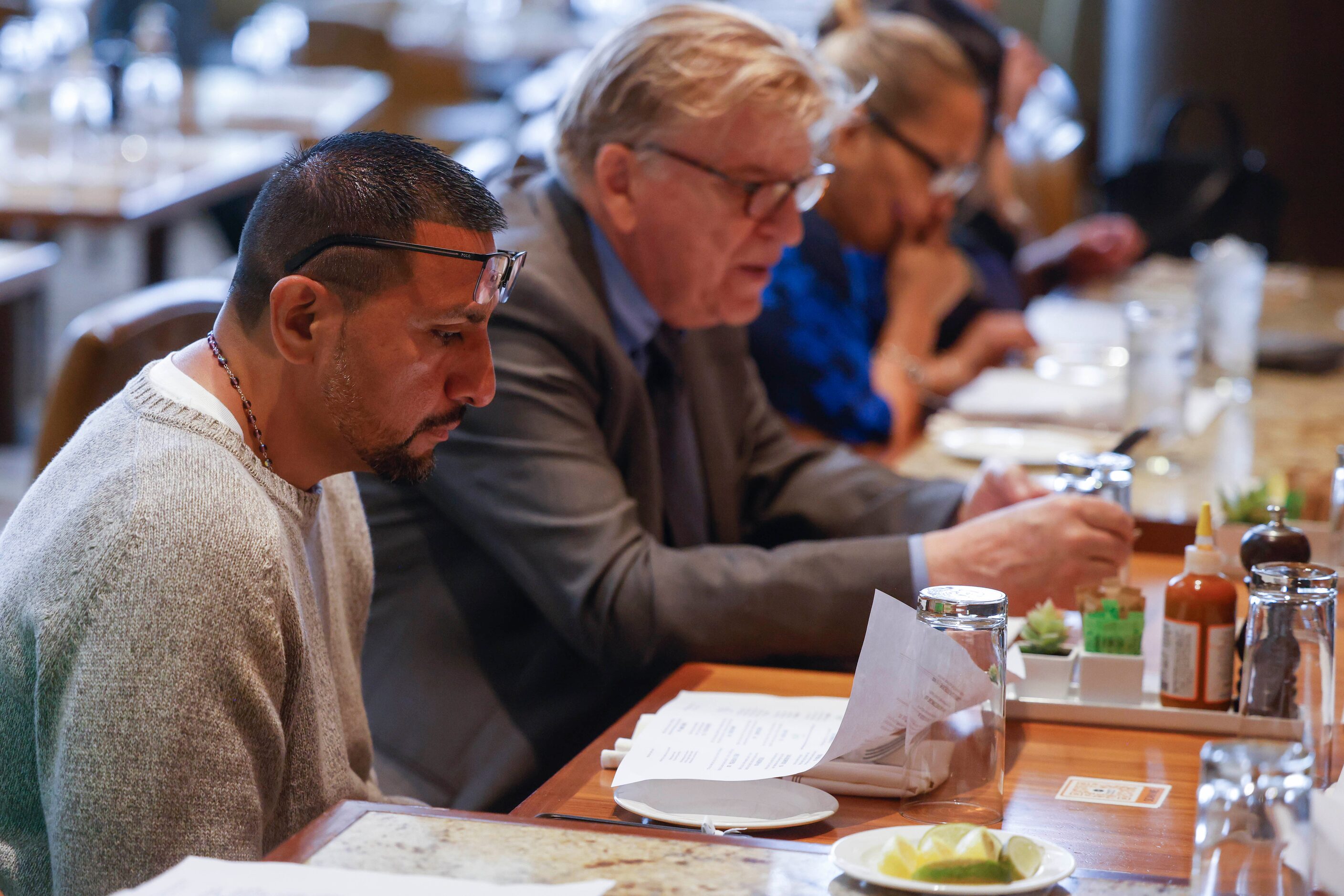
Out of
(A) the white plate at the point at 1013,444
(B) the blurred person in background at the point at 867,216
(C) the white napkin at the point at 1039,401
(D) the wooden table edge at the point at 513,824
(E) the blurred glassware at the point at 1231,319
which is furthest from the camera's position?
(E) the blurred glassware at the point at 1231,319

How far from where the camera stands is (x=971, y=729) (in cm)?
116

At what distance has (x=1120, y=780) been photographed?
1.23 m

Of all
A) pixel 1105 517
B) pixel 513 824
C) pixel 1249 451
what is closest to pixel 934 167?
pixel 1249 451

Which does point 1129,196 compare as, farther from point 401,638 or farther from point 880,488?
point 401,638

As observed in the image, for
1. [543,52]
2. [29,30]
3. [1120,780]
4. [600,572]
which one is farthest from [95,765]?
[543,52]

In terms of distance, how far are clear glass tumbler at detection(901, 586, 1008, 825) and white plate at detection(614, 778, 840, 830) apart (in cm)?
8

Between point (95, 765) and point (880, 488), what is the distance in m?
1.25

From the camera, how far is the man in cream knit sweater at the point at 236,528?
1.04 m

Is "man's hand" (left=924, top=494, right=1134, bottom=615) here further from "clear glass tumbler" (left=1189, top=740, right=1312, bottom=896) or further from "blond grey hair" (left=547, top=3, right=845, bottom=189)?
"clear glass tumbler" (left=1189, top=740, right=1312, bottom=896)

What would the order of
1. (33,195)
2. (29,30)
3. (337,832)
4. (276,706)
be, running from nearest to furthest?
1. (337,832)
2. (276,706)
3. (33,195)
4. (29,30)

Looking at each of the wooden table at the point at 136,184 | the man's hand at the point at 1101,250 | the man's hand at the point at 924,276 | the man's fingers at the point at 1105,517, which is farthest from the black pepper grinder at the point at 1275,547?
the man's hand at the point at 1101,250

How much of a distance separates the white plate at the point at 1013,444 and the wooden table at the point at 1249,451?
0.07 ft

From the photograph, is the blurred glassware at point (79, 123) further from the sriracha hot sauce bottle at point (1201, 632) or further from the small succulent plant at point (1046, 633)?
the sriracha hot sauce bottle at point (1201, 632)

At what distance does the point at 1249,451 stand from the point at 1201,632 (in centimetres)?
125
